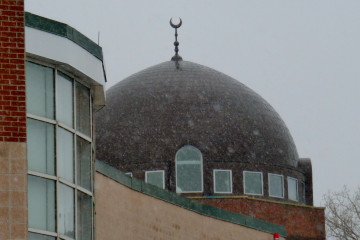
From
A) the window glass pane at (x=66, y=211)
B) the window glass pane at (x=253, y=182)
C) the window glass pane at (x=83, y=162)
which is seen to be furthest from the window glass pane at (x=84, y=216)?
the window glass pane at (x=253, y=182)

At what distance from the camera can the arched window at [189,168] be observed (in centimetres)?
4210

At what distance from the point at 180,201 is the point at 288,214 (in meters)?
17.1

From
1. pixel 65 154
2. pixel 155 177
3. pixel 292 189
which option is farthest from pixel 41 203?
pixel 292 189

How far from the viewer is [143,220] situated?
24.4 meters

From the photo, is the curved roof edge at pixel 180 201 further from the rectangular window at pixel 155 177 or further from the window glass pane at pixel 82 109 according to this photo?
the rectangular window at pixel 155 177

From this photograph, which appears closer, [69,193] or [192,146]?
[69,193]

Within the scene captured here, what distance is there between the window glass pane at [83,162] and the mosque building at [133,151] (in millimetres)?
23

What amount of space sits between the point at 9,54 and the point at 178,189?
2626cm

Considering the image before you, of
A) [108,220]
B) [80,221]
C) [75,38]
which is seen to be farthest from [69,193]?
[108,220]

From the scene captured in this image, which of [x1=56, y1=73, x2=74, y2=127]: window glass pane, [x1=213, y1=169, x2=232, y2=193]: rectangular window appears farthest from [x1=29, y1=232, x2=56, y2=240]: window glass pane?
[x1=213, y1=169, x2=232, y2=193]: rectangular window

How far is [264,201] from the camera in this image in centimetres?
4203

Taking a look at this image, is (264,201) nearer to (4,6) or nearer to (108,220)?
(108,220)

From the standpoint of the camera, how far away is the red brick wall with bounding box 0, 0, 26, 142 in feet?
51.4

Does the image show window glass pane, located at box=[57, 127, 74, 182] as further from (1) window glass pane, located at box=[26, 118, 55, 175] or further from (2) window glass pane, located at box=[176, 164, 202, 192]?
(2) window glass pane, located at box=[176, 164, 202, 192]
